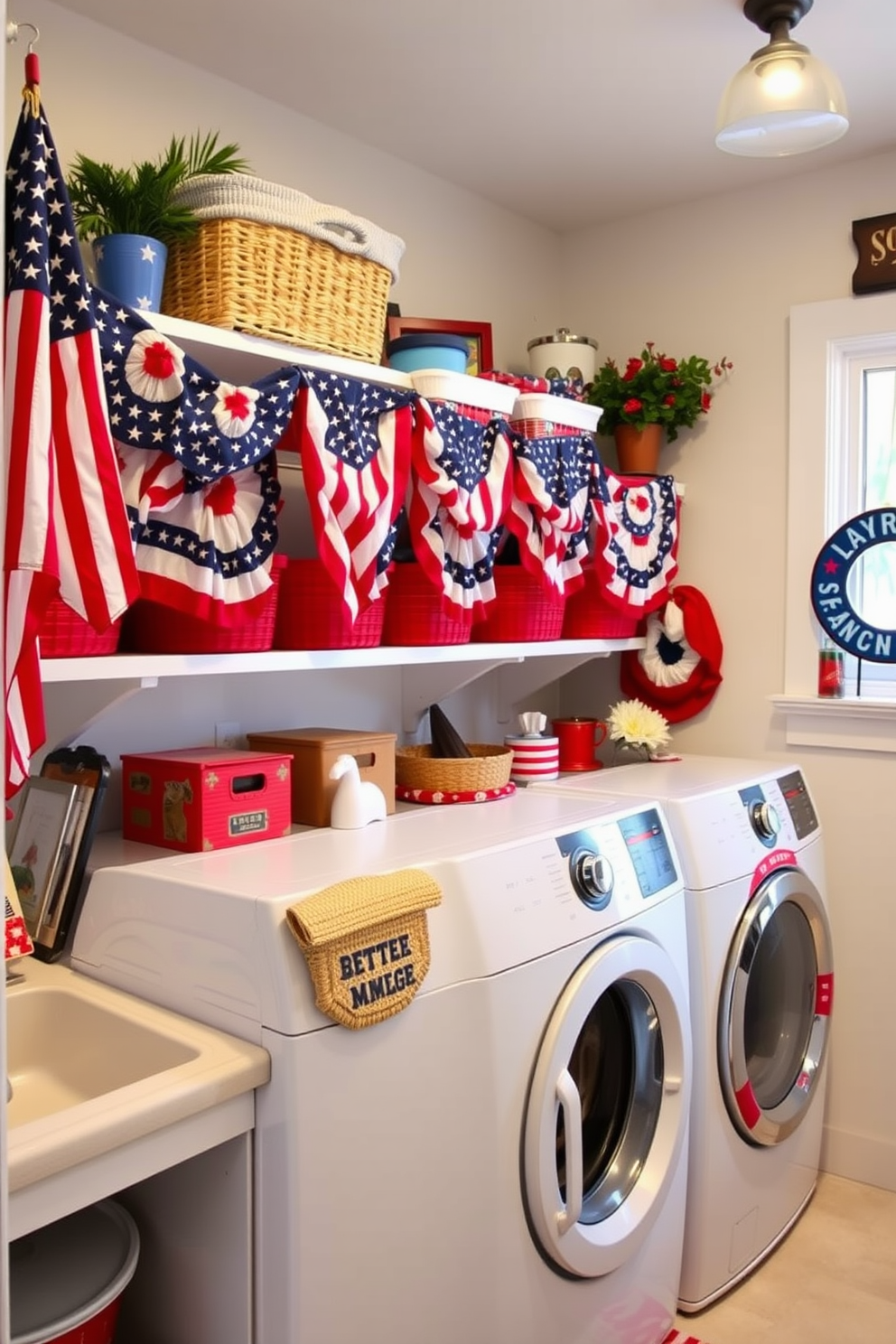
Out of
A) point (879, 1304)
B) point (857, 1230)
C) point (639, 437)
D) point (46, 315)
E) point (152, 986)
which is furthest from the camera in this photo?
point (639, 437)

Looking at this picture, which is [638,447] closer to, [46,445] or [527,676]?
[527,676]

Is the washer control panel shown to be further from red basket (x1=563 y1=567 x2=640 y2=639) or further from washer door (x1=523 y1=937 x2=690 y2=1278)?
red basket (x1=563 y1=567 x2=640 y2=639)

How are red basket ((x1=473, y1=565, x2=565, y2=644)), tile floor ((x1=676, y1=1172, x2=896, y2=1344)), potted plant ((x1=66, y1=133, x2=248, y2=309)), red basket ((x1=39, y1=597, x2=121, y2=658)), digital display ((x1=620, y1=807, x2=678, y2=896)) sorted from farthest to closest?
red basket ((x1=473, y1=565, x2=565, y2=644)), tile floor ((x1=676, y1=1172, x2=896, y2=1344)), digital display ((x1=620, y1=807, x2=678, y2=896)), potted plant ((x1=66, y1=133, x2=248, y2=309)), red basket ((x1=39, y1=597, x2=121, y2=658))

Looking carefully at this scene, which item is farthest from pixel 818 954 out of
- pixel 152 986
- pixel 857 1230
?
pixel 152 986

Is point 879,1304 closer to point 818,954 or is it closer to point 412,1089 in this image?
point 818,954

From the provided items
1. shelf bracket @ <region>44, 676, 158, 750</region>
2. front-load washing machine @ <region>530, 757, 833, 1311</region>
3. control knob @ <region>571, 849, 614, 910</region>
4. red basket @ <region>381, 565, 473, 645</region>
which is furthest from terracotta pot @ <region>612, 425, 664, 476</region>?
shelf bracket @ <region>44, 676, 158, 750</region>

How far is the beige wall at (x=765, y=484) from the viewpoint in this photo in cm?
264

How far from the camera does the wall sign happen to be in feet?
8.34

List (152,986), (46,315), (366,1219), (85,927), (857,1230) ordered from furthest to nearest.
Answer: (857,1230)
(85,927)
(152,986)
(366,1219)
(46,315)

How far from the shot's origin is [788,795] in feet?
8.25

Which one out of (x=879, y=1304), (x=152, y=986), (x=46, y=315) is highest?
(x=46, y=315)

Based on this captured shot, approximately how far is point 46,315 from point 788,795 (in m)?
1.98

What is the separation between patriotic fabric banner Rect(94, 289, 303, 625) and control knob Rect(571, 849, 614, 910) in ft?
2.34

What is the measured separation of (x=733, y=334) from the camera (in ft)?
9.22
